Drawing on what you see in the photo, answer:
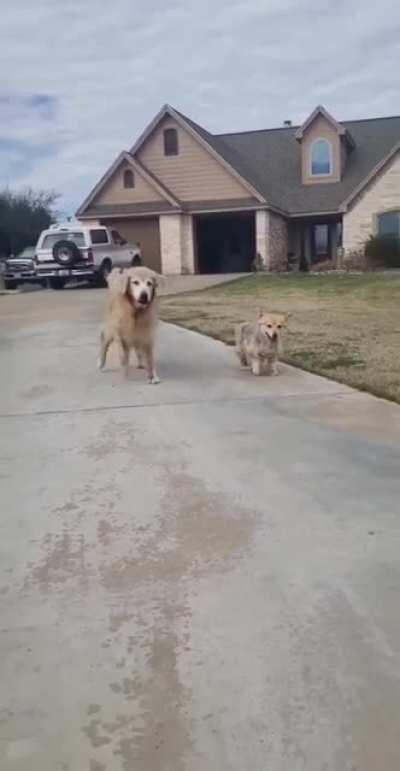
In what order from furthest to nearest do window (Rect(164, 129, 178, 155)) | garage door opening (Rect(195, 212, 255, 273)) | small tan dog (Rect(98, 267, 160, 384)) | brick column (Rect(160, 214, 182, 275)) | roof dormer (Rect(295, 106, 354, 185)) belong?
1. garage door opening (Rect(195, 212, 255, 273))
2. roof dormer (Rect(295, 106, 354, 185))
3. window (Rect(164, 129, 178, 155))
4. brick column (Rect(160, 214, 182, 275))
5. small tan dog (Rect(98, 267, 160, 384))

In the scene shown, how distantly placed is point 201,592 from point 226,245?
3484cm

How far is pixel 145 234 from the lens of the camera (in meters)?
33.2

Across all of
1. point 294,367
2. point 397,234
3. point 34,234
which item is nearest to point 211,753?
point 294,367

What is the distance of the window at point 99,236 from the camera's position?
25.7 m

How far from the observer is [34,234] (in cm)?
5000

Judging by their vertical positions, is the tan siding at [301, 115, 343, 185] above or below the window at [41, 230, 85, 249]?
above

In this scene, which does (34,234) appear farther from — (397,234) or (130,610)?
(130,610)

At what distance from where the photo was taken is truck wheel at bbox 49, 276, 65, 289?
25.8 m

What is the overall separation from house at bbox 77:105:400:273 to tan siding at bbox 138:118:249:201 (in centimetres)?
4

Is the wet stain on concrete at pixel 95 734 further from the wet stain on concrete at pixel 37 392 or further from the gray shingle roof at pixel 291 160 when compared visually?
the gray shingle roof at pixel 291 160

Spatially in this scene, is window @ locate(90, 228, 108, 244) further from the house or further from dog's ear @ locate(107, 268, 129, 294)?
dog's ear @ locate(107, 268, 129, 294)

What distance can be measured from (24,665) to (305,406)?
424cm

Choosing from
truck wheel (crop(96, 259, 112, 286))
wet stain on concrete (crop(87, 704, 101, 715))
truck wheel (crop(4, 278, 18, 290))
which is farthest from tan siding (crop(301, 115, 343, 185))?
wet stain on concrete (crop(87, 704, 101, 715))

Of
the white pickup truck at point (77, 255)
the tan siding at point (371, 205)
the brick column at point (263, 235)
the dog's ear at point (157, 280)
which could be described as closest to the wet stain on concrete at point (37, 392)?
the dog's ear at point (157, 280)
